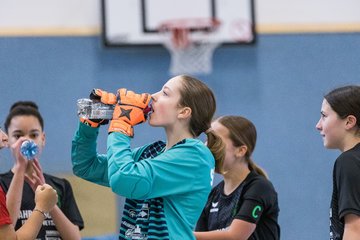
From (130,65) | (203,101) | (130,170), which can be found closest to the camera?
(130,170)

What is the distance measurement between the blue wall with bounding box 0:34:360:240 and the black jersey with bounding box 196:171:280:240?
255 centimetres

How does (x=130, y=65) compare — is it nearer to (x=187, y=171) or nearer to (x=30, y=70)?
(x=30, y=70)

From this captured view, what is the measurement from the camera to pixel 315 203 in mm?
6445

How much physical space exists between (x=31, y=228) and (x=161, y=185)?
2.21ft

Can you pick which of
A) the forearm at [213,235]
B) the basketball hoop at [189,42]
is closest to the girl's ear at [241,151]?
the forearm at [213,235]

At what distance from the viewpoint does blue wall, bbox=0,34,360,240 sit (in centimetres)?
614

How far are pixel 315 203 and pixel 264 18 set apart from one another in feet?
5.62

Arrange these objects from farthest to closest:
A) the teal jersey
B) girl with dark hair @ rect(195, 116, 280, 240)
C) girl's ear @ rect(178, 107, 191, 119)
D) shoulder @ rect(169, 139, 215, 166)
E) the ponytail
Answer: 1. girl with dark hair @ rect(195, 116, 280, 240)
2. the ponytail
3. girl's ear @ rect(178, 107, 191, 119)
4. shoulder @ rect(169, 139, 215, 166)
5. the teal jersey

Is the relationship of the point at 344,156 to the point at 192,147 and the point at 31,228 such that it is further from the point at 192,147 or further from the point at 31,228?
the point at 31,228

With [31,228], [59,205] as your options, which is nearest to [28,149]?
[31,228]

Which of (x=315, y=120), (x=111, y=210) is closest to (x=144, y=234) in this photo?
(x=111, y=210)

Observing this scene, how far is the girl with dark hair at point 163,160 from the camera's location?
2570mm

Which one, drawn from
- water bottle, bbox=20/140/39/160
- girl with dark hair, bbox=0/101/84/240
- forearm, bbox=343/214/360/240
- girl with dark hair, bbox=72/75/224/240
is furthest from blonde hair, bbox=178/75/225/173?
girl with dark hair, bbox=0/101/84/240

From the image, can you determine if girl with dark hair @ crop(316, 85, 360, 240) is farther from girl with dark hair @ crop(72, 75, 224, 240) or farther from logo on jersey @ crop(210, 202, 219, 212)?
logo on jersey @ crop(210, 202, 219, 212)
